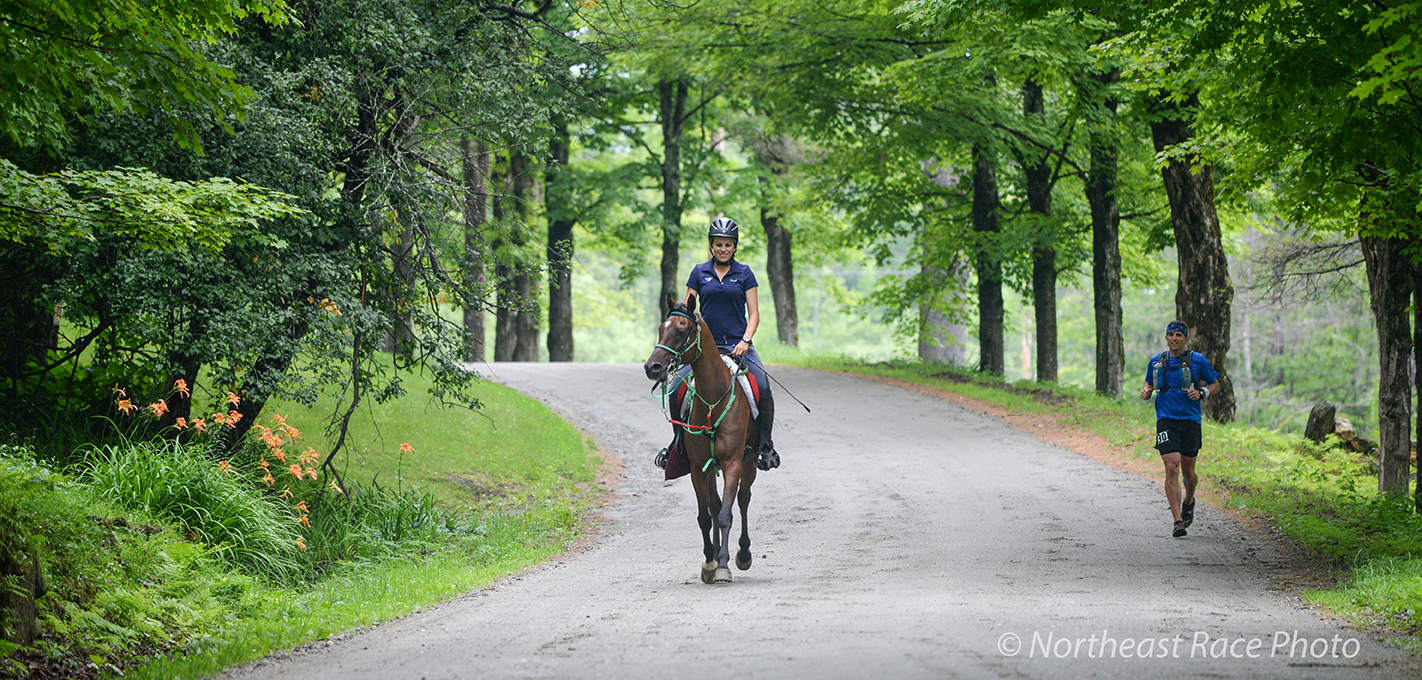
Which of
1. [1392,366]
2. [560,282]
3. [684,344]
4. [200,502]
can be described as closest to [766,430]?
[684,344]

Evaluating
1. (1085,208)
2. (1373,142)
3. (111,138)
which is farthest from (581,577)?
(1085,208)

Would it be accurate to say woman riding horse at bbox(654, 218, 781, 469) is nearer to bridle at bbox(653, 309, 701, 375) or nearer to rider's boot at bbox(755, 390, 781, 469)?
rider's boot at bbox(755, 390, 781, 469)

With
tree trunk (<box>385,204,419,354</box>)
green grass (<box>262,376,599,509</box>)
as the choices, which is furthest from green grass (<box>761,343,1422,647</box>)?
tree trunk (<box>385,204,419,354</box>)

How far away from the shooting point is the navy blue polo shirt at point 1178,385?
10.8 m

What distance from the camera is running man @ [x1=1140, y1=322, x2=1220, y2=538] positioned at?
10.8 meters

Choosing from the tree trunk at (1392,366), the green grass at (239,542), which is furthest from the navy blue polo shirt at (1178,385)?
the green grass at (239,542)

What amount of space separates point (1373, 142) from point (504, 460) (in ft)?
39.5

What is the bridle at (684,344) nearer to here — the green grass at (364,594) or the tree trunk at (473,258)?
the green grass at (364,594)

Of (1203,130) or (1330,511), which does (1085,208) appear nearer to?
(1203,130)

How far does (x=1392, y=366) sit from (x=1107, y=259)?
8.59m

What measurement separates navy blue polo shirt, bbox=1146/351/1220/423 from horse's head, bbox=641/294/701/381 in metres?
5.43

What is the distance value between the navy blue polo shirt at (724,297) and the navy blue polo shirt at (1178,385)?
4767mm

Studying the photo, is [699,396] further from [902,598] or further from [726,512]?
[902,598]

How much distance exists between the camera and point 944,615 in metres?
6.97
